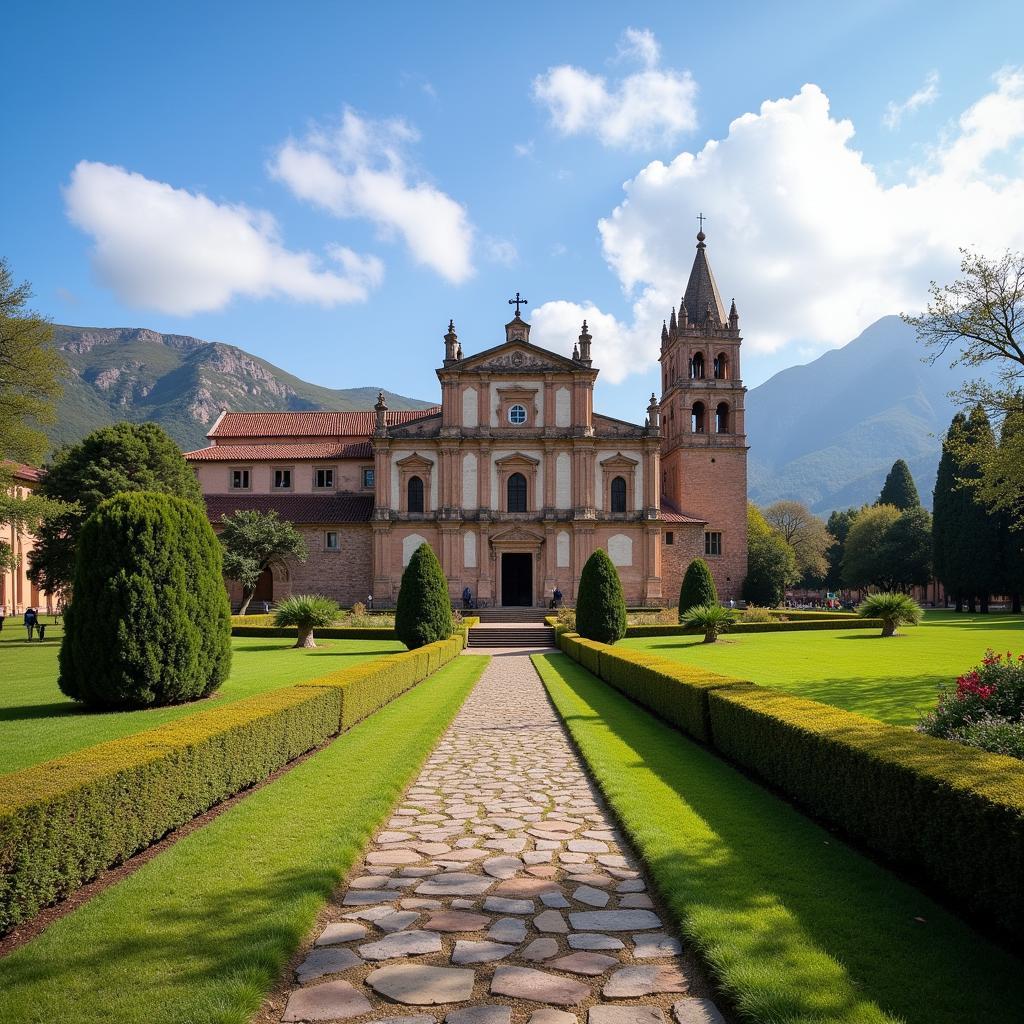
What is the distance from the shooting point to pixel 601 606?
25.3 m

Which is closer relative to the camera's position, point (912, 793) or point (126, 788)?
Answer: point (912, 793)

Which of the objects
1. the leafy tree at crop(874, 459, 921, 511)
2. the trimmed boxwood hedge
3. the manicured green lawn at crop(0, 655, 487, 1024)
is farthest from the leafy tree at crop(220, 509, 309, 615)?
the leafy tree at crop(874, 459, 921, 511)

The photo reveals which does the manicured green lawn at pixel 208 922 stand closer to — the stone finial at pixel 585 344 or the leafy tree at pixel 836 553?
the stone finial at pixel 585 344

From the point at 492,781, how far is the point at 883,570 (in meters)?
65.5

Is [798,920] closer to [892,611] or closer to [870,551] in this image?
[892,611]

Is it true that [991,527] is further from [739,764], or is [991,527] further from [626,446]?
[739,764]

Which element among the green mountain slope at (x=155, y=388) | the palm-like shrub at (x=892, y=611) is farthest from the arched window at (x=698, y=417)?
the green mountain slope at (x=155, y=388)

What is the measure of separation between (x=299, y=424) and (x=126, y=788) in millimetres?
47277

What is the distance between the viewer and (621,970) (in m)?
4.18

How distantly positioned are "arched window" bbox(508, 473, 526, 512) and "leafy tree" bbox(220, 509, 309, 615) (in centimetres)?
1220

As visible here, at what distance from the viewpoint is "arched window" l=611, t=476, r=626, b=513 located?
45.5m

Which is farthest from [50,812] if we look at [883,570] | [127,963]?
[883,570]

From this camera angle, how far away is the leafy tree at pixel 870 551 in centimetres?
6631

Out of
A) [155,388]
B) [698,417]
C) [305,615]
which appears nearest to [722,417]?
[698,417]
